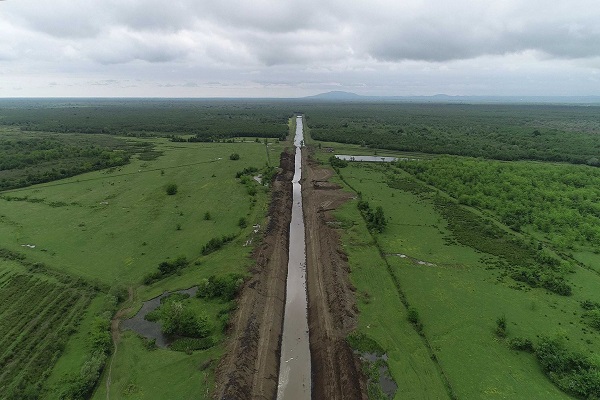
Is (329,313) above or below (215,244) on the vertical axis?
below

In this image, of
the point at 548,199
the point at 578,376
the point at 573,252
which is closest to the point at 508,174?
the point at 548,199

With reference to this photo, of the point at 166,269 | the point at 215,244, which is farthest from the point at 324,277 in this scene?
the point at 166,269

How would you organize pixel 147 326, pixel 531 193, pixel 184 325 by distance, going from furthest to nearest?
pixel 531 193 → pixel 147 326 → pixel 184 325

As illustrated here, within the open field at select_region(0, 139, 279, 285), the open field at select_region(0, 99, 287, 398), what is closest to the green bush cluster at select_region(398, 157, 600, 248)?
the open field at select_region(0, 99, 287, 398)

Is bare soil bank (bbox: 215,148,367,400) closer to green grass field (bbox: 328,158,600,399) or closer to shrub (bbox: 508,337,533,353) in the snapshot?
green grass field (bbox: 328,158,600,399)

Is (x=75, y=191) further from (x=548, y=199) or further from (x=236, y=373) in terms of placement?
(x=548, y=199)

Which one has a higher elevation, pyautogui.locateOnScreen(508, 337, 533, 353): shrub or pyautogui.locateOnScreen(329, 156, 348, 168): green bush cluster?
pyautogui.locateOnScreen(329, 156, 348, 168): green bush cluster

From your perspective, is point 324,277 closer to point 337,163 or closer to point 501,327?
point 501,327
